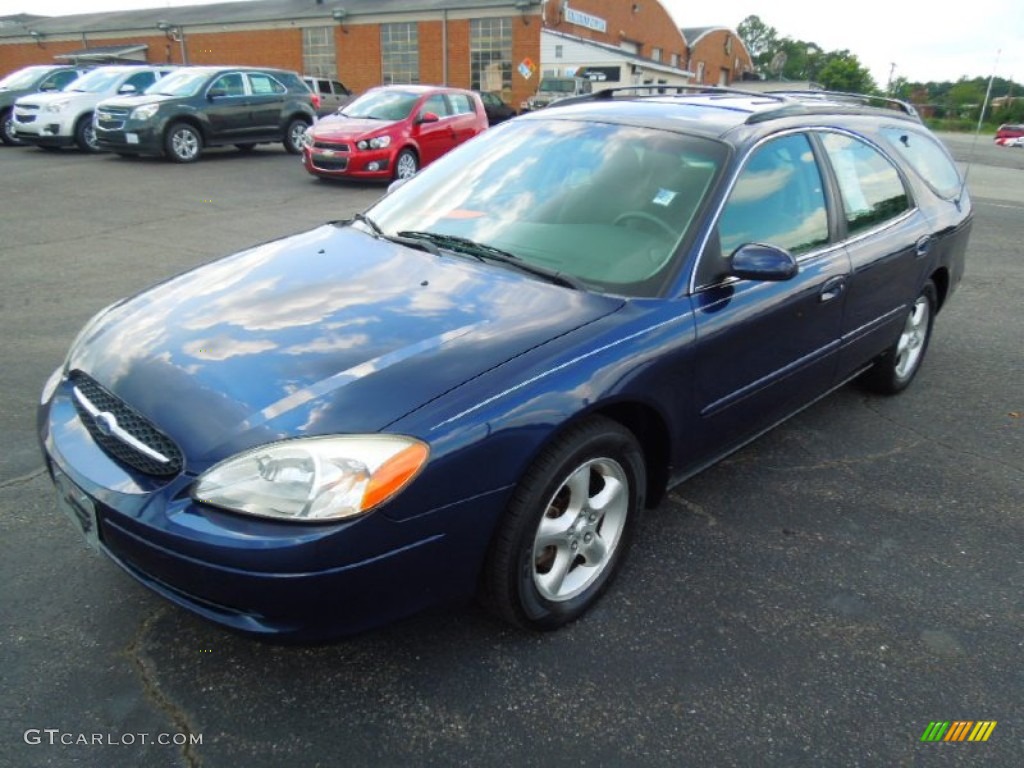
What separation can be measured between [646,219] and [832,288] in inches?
40.9

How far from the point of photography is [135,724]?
2.09 m

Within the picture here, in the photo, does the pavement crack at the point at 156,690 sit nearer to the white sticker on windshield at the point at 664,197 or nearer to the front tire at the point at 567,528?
the front tire at the point at 567,528

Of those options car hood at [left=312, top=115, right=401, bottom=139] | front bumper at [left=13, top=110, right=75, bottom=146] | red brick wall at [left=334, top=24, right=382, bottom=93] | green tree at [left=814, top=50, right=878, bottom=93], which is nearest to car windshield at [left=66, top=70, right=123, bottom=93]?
front bumper at [left=13, top=110, right=75, bottom=146]

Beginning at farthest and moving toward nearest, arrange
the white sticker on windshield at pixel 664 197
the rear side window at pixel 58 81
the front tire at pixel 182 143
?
the rear side window at pixel 58 81 → the front tire at pixel 182 143 → the white sticker on windshield at pixel 664 197

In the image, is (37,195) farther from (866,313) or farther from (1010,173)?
(1010,173)

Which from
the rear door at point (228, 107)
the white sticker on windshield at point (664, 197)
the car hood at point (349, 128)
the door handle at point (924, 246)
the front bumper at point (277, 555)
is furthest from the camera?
the rear door at point (228, 107)

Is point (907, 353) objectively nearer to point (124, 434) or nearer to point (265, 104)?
point (124, 434)

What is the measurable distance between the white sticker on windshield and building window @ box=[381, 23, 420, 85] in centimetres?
3788

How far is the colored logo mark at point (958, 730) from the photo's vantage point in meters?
2.16

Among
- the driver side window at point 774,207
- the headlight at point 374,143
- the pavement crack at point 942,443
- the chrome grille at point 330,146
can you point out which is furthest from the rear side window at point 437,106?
the driver side window at point 774,207

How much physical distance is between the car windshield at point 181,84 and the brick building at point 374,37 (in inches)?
895

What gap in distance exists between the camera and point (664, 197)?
2.96 metres

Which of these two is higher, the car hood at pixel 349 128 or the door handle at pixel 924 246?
the car hood at pixel 349 128

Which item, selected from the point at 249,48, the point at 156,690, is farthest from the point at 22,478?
the point at 249,48
